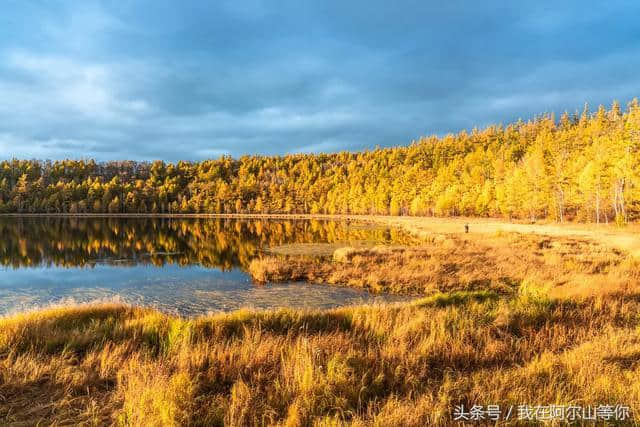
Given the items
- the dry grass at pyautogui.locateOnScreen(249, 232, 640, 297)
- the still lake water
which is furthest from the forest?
the still lake water

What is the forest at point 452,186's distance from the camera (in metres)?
55.9

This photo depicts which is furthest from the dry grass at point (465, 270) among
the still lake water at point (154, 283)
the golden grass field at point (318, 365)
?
the golden grass field at point (318, 365)

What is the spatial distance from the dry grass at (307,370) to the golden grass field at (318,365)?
0.03 meters

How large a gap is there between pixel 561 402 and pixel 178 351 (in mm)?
6011

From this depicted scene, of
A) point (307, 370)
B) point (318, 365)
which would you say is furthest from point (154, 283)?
point (307, 370)

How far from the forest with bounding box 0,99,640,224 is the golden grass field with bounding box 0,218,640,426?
50.6 meters

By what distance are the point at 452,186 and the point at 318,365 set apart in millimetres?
95217

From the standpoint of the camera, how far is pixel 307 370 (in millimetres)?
5008

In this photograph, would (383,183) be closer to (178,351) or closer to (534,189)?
(534,189)

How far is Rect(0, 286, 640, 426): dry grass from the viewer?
4.31 metres

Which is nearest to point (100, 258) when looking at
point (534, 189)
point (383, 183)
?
point (534, 189)

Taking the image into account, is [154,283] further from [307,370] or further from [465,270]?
[465,270]

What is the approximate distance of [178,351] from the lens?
20.6ft

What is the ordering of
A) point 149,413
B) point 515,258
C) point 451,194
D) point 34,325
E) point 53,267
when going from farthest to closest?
point 451,194 < point 53,267 < point 515,258 < point 34,325 < point 149,413
